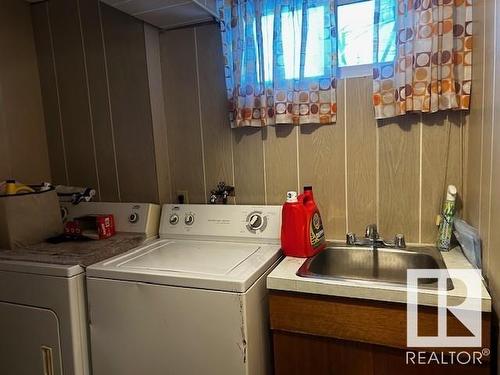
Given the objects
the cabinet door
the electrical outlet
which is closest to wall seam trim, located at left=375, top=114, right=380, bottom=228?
the electrical outlet

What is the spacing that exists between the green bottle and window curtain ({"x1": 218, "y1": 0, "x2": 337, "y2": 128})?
61 centimetres

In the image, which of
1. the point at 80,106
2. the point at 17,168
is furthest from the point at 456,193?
the point at 17,168

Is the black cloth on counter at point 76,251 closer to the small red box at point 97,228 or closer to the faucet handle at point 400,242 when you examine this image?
the small red box at point 97,228

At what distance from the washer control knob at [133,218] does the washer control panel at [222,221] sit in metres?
0.13

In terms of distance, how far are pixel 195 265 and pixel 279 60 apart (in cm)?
105

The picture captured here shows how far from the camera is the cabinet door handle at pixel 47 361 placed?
4.93ft

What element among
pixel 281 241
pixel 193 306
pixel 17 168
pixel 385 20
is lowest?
pixel 193 306

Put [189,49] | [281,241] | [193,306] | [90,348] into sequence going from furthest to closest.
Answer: [189,49], [281,241], [90,348], [193,306]

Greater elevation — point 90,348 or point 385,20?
point 385,20

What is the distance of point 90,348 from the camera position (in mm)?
1511

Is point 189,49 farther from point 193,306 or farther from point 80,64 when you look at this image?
point 193,306

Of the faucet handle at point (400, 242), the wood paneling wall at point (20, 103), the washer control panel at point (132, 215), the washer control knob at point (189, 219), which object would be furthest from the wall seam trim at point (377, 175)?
the wood paneling wall at point (20, 103)

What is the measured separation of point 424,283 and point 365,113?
0.80 meters

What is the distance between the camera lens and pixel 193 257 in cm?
156
